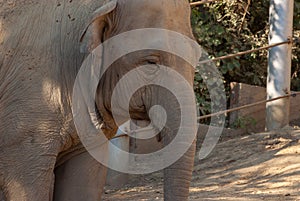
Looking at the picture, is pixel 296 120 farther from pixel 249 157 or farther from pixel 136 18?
pixel 136 18

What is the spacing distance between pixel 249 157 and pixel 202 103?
204 centimetres

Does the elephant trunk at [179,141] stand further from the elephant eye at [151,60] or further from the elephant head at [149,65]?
the elephant eye at [151,60]

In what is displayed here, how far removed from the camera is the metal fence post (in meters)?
8.92

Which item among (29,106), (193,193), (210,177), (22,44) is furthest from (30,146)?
(210,177)

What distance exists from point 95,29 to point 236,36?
21.0 ft

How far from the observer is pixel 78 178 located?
18.0ft

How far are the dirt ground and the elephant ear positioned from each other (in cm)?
236

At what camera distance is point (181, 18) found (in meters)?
4.88

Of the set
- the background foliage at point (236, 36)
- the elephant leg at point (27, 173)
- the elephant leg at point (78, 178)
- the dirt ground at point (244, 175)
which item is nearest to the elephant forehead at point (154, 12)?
the elephant leg at point (27, 173)

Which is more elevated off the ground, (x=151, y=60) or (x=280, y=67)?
(x=151, y=60)

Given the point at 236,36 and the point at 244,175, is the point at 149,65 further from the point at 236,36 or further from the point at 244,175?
the point at 236,36

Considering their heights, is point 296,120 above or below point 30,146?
below

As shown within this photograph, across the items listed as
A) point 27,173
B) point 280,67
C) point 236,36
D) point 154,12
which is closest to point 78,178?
point 27,173

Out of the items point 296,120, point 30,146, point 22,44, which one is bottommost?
point 296,120
